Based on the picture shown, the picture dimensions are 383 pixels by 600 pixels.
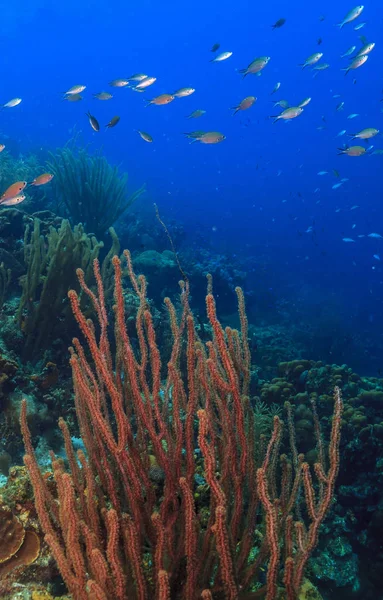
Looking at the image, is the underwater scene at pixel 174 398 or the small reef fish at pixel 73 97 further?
the small reef fish at pixel 73 97

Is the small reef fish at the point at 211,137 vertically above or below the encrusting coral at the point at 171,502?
above

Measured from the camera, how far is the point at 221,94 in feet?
396

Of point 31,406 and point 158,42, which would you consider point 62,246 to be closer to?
point 31,406

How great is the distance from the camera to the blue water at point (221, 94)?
6470cm

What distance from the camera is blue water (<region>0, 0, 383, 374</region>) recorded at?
64.7 m

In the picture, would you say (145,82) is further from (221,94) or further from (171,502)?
(221,94)

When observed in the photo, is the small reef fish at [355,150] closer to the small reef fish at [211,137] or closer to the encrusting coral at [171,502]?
the small reef fish at [211,137]

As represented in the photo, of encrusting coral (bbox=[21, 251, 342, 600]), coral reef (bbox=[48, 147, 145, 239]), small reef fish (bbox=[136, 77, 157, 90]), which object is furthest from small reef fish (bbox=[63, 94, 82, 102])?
encrusting coral (bbox=[21, 251, 342, 600])

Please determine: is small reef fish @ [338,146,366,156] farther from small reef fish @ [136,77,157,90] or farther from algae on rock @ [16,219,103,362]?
algae on rock @ [16,219,103,362]

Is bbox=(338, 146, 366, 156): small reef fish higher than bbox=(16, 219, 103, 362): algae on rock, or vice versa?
bbox=(338, 146, 366, 156): small reef fish

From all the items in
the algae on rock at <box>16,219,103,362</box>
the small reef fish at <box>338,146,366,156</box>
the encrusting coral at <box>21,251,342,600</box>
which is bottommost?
the encrusting coral at <box>21,251,342,600</box>

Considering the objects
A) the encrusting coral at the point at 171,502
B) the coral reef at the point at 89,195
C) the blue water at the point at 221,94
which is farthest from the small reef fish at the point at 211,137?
the blue water at the point at 221,94

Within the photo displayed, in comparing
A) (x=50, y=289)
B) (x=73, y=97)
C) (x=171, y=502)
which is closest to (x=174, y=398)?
(x=171, y=502)

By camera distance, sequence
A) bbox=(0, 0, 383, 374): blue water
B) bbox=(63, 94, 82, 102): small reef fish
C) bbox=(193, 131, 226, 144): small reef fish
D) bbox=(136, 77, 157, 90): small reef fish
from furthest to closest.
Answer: bbox=(0, 0, 383, 374): blue water < bbox=(63, 94, 82, 102): small reef fish < bbox=(136, 77, 157, 90): small reef fish < bbox=(193, 131, 226, 144): small reef fish
